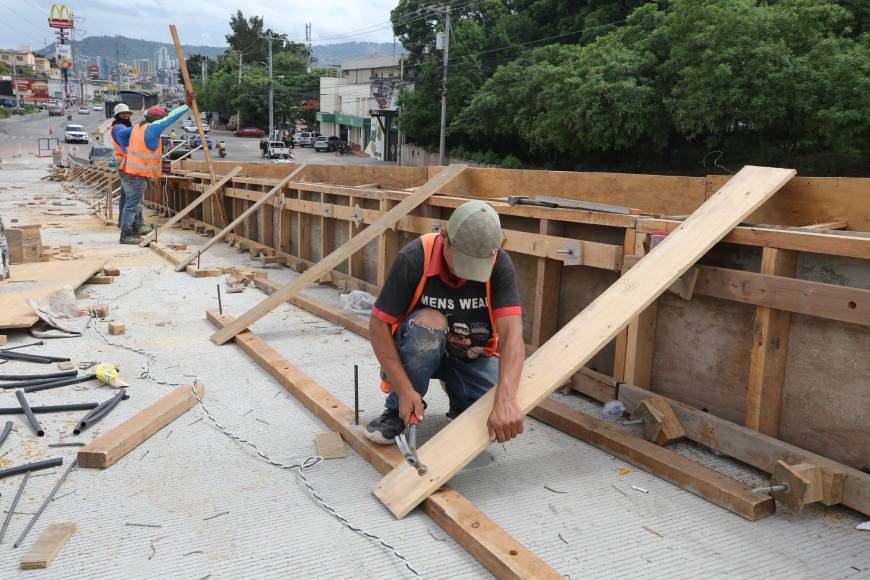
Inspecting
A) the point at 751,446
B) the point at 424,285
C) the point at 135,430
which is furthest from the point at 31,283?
the point at 751,446

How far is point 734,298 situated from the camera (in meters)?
3.23

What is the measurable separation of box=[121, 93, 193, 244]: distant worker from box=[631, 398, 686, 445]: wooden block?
8.78m

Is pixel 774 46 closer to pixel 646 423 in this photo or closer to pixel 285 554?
pixel 646 423

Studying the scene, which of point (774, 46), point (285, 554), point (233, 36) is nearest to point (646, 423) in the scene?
point (285, 554)

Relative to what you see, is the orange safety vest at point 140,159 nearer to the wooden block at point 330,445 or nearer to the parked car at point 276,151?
the wooden block at point 330,445

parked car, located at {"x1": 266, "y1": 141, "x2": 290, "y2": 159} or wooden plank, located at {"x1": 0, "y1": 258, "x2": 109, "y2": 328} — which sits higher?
parked car, located at {"x1": 266, "y1": 141, "x2": 290, "y2": 159}

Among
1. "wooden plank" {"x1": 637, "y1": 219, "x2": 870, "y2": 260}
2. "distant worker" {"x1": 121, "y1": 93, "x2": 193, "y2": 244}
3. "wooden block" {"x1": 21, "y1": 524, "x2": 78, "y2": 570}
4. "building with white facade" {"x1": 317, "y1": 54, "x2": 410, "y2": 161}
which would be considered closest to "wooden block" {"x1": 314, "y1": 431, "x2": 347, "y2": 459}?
"wooden block" {"x1": 21, "y1": 524, "x2": 78, "y2": 570}

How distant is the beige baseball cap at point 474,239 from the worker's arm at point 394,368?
0.46 meters

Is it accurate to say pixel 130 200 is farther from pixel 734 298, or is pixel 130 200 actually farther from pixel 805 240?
pixel 805 240

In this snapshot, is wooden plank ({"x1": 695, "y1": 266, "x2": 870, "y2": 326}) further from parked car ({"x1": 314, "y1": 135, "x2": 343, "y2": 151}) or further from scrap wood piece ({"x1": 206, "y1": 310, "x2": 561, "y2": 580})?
parked car ({"x1": 314, "y1": 135, "x2": 343, "y2": 151})

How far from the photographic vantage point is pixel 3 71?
120938 mm

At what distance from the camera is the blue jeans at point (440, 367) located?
3.11 m

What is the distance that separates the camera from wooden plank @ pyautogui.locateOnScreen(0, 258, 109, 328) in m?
5.21

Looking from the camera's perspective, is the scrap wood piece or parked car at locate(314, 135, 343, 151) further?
parked car at locate(314, 135, 343, 151)
